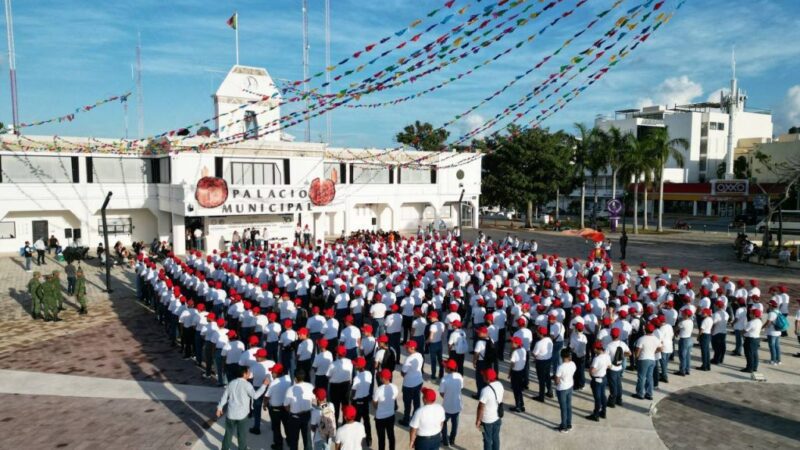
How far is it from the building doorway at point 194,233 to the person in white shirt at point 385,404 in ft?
79.8

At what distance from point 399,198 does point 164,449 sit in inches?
1294

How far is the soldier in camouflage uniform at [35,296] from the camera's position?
53.3ft

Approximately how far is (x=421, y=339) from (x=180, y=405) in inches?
197

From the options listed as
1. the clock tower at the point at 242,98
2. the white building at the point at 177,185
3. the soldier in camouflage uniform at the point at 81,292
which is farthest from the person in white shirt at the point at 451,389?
the clock tower at the point at 242,98

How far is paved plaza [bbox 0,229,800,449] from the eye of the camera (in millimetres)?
8742

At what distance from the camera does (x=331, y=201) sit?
33.2m

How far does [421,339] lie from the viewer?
11.6 meters

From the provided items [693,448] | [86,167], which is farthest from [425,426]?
[86,167]

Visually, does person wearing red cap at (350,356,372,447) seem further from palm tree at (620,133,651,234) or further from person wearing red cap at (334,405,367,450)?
palm tree at (620,133,651,234)

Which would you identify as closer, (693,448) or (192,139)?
(693,448)

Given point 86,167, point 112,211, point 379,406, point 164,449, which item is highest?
point 86,167

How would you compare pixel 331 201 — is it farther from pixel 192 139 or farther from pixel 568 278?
pixel 568 278

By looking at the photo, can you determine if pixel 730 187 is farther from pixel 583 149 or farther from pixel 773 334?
pixel 773 334

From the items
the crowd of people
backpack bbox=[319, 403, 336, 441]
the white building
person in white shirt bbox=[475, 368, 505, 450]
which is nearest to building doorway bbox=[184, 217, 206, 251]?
the white building
